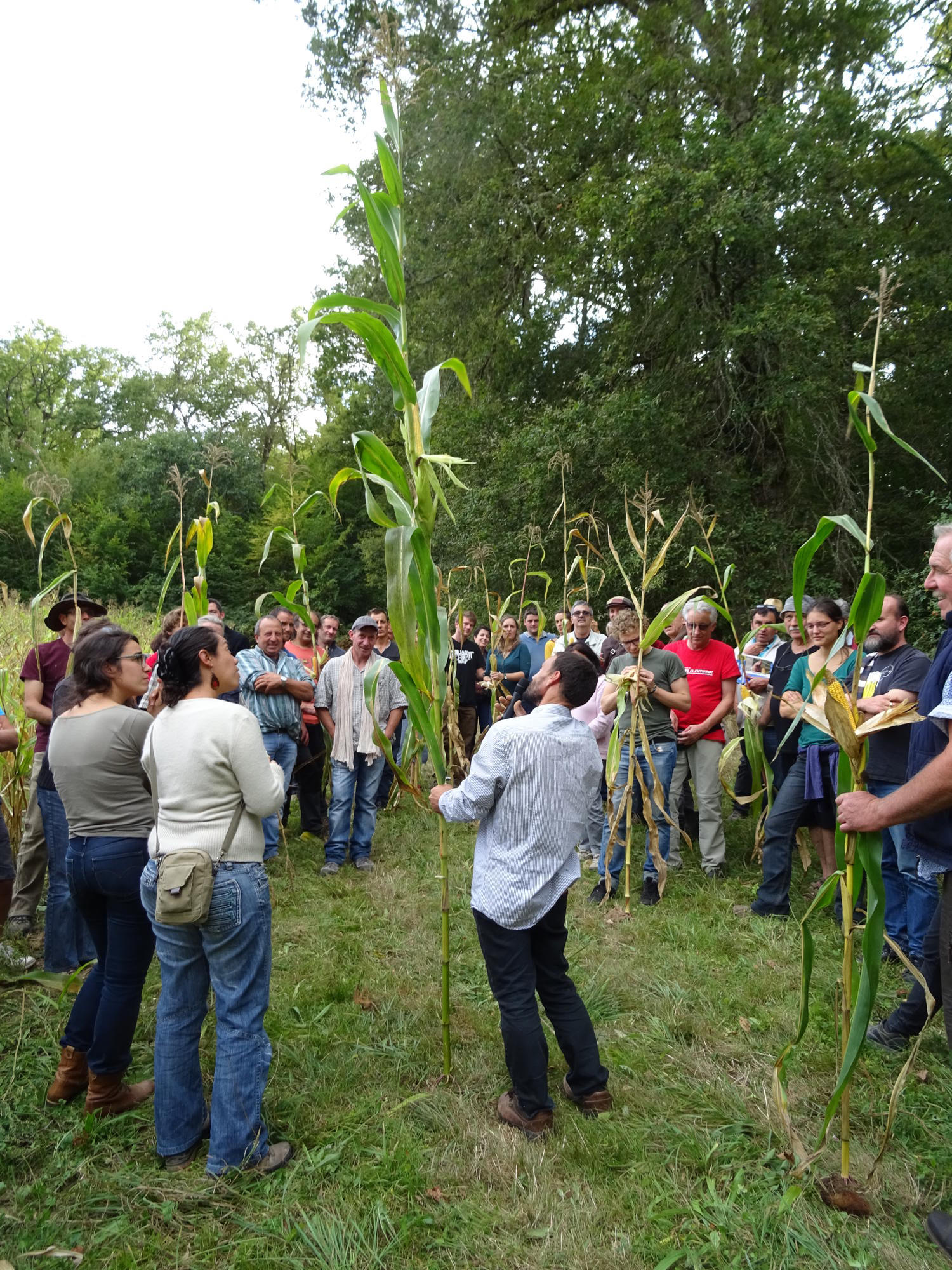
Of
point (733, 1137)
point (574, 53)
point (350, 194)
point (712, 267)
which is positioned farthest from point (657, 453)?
point (733, 1137)

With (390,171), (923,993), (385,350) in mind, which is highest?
(390,171)

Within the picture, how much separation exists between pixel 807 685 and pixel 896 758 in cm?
82

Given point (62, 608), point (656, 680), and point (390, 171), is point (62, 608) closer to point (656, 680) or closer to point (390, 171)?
point (390, 171)

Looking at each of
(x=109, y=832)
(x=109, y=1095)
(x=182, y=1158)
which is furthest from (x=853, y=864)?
(x=109, y=1095)

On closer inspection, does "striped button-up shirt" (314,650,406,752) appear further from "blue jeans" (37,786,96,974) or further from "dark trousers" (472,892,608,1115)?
"dark trousers" (472,892,608,1115)

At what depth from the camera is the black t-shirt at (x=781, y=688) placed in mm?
5027

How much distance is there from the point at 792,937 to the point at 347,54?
576 inches

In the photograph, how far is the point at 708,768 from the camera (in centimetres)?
518

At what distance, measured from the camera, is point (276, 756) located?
5.15 meters

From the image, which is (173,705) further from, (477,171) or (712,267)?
(477,171)

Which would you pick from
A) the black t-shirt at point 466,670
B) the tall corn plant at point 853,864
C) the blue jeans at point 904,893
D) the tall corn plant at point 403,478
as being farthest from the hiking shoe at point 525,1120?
the black t-shirt at point 466,670

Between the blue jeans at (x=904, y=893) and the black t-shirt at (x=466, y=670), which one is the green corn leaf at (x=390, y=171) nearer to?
the blue jeans at (x=904, y=893)

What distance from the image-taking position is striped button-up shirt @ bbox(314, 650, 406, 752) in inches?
213

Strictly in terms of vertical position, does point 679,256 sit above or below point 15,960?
above
